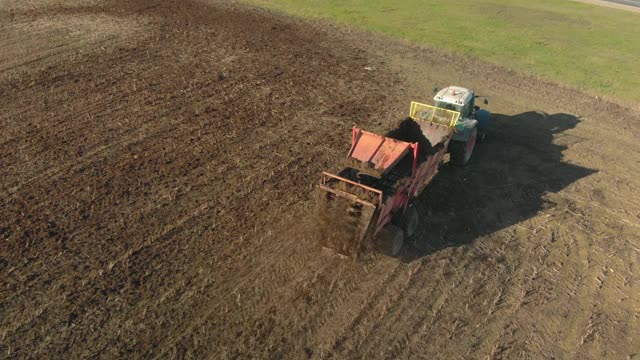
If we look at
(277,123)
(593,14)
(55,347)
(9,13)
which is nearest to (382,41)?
(277,123)

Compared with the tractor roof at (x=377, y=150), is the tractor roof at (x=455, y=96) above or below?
above

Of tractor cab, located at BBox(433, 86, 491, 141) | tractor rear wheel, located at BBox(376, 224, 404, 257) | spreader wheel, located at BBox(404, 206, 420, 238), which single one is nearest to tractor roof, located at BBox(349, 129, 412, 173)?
spreader wheel, located at BBox(404, 206, 420, 238)

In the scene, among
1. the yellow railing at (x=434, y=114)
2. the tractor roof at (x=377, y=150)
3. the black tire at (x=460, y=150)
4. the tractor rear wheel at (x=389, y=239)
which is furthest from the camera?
the black tire at (x=460, y=150)

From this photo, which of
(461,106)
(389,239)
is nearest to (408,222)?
(389,239)

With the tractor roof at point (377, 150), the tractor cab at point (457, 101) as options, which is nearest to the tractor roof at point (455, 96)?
the tractor cab at point (457, 101)

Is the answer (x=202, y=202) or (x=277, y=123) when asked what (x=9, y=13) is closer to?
(x=277, y=123)

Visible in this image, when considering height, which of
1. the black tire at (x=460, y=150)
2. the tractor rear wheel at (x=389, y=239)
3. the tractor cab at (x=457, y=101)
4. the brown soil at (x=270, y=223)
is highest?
the tractor cab at (x=457, y=101)

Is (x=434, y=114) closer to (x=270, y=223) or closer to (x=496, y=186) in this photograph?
(x=496, y=186)

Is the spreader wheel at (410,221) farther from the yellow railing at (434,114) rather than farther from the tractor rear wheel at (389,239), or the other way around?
the yellow railing at (434,114)
